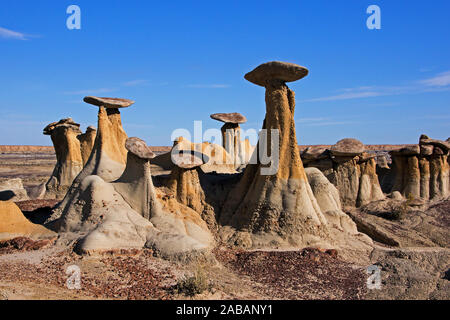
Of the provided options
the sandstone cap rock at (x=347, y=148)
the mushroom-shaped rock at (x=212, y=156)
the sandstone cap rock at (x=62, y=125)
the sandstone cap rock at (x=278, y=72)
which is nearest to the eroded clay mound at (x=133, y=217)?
the sandstone cap rock at (x=278, y=72)

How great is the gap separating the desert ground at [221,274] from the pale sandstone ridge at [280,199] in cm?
53

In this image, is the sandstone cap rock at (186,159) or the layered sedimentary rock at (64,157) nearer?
the sandstone cap rock at (186,159)

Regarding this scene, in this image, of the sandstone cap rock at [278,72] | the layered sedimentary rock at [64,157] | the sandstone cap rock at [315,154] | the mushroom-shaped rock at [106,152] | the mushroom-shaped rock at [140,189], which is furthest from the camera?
the layered sedimentary rock at [64,157]

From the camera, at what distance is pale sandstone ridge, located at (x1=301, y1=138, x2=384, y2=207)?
1683 cm

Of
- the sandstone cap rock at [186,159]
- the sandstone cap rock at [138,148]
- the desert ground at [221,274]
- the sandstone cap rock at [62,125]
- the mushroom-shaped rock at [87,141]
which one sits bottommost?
the desert ground at [221,274]

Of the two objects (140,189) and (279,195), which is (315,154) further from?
(140,189)

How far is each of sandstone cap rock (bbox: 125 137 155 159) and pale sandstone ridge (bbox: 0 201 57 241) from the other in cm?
259

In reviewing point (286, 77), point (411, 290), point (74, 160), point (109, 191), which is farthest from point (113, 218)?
point (74, 160)

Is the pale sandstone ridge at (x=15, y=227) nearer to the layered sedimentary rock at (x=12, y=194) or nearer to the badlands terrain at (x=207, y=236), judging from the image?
the badlands terrain at (x=207, y=236)

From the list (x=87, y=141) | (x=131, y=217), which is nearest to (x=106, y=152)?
(x=131, y=217)

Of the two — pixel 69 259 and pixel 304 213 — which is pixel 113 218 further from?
pixel 304 213

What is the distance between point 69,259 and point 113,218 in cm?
149

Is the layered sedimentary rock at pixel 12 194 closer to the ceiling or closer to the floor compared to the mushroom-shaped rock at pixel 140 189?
closer to the floor

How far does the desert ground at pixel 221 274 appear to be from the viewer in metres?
6.91
